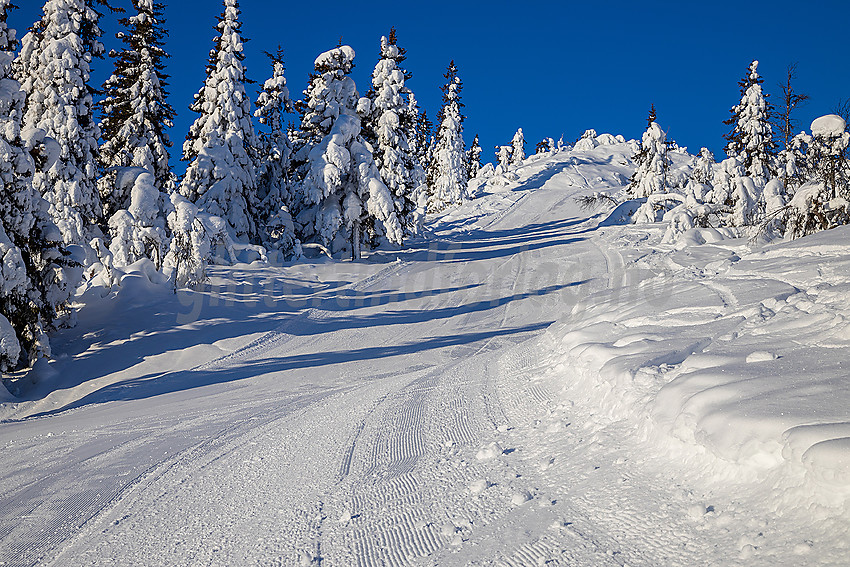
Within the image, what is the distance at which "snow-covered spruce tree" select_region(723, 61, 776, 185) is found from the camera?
25719 millimetres

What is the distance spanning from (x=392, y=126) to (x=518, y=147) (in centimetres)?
5672

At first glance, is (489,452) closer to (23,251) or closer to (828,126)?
(23,251)

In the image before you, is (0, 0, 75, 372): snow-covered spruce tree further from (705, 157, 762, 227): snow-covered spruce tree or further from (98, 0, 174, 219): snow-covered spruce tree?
(705, 157, 762, 227): snow-covered spruce tree

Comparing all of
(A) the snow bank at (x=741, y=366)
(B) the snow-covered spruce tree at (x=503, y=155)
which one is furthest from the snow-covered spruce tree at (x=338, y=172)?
(B) the snow-covered spruce tree at (x=503, y=155)

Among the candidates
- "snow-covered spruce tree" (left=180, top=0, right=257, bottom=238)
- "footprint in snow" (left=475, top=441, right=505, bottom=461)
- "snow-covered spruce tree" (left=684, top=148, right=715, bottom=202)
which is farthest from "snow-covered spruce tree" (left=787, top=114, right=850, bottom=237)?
"snow-covered spruce tree" (left=180, top=0, right=257, bottom=238)

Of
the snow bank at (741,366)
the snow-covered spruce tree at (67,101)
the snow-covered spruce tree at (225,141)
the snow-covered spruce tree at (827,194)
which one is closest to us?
the snow bank at (741,366)

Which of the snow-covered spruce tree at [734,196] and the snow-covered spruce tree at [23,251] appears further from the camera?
the snow-covered spruce tree at [734,196]

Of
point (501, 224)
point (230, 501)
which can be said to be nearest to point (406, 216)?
point (501, 224)

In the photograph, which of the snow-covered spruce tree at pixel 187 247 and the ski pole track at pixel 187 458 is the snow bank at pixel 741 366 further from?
the snow-covered spruce tree at pixel 187 247

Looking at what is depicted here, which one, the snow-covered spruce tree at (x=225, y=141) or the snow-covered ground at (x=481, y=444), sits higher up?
the snow-covered spruce tree at (x=225, y=141)

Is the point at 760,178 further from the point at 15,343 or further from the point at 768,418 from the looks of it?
the point at 15,343

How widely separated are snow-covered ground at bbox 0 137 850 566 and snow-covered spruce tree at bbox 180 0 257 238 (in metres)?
11.0

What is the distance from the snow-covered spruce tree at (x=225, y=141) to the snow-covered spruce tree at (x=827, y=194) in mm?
18723

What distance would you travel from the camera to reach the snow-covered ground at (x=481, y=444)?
278 centimetres
